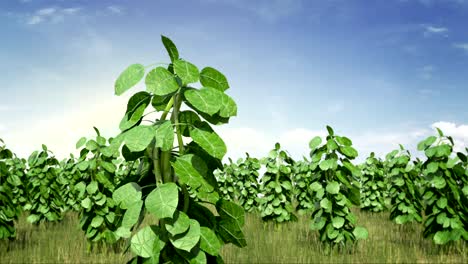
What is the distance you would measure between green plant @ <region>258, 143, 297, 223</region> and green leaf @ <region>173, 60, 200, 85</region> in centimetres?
739

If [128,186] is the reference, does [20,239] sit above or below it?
below

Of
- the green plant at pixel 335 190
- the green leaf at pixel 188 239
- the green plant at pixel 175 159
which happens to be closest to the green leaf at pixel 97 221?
the green plant at pixel 335 190

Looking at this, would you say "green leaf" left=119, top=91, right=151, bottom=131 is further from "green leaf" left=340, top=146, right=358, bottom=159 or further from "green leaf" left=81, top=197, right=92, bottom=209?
"green leaf" left=81, top=197, right=92, bottom=209

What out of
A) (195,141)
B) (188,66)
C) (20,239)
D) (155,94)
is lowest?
(20,239)

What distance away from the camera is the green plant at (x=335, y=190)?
20.3 ft

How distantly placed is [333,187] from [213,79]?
13.9 ft

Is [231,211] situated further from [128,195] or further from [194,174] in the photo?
[128,195]

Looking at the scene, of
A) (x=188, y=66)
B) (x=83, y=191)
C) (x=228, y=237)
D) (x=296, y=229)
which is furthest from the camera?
(x=296, y=229)

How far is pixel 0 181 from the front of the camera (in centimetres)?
721

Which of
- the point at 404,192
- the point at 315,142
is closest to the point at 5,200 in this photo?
the point at 315,142

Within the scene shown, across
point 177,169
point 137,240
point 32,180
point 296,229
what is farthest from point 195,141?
point 32,180

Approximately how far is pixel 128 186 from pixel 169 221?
0.28 metres

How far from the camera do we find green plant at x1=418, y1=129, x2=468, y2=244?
6582 millimetres

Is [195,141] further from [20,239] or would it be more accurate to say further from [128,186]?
[20,239]
